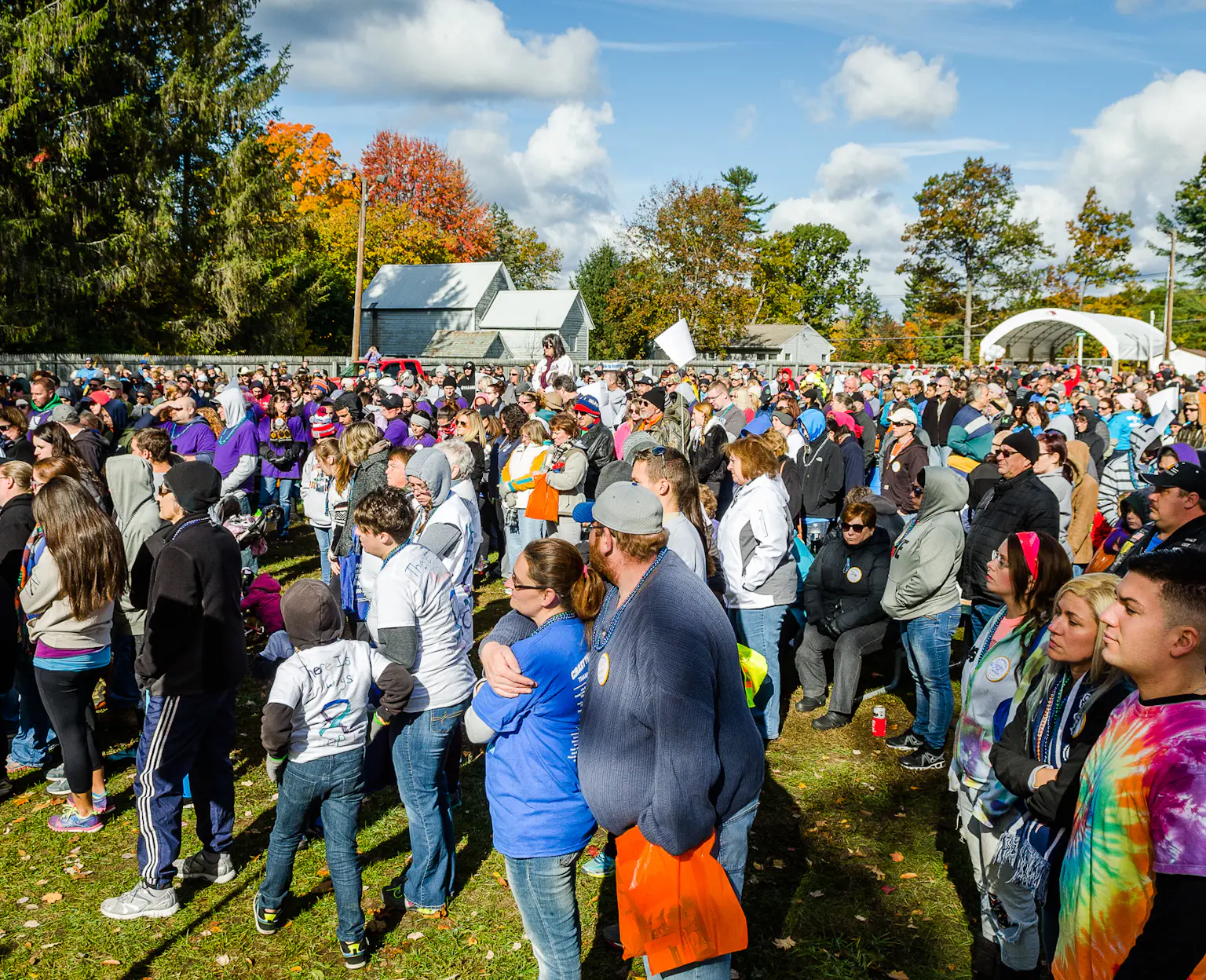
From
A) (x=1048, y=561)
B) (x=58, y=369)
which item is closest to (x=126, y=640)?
(x=1048, y=561)

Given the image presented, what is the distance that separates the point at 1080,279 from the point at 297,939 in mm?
67523

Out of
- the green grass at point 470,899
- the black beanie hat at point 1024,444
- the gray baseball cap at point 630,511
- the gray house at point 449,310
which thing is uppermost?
the gray house at point 449,310

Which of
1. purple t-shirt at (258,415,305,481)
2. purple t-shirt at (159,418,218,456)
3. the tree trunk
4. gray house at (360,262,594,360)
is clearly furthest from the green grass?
the tree trunk

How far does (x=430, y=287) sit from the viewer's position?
5306 cm

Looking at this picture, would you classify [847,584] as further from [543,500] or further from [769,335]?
[769,335]

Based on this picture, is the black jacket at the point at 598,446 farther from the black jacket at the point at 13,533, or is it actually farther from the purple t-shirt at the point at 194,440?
the black jacket at the point at 13,533

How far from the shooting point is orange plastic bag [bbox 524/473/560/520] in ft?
26.4

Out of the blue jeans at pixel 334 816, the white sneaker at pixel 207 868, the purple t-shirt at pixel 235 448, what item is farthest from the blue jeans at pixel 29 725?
the purple t-shirt at pixel 235 448

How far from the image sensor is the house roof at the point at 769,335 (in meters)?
69.4

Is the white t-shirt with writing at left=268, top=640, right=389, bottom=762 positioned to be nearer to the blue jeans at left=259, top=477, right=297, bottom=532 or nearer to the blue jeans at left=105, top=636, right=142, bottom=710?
the blue jeans at left=105, top=636, right=142, bottom=710

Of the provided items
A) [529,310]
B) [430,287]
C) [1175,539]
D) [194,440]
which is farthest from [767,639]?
[430,287]

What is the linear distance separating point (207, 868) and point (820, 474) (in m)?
7.02

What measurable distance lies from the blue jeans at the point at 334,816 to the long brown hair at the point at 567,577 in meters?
1.44

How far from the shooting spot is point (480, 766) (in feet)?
19.2
